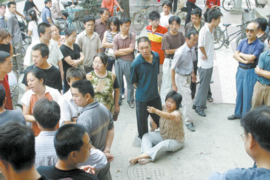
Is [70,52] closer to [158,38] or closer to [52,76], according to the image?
[52,76]

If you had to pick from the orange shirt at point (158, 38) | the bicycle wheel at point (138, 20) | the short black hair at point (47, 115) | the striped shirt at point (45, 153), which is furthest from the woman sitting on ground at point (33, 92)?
the bicycle wheel at point (138, 20)

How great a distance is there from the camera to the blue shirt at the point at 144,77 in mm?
4484

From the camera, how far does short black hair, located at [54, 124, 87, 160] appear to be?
85.3 inches

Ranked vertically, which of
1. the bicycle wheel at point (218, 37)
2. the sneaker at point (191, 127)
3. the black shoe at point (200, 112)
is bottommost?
the sneaker at point (191, 127)

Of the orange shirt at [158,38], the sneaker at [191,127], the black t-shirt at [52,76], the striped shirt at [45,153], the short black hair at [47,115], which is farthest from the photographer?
the orange shirt at [158,38]

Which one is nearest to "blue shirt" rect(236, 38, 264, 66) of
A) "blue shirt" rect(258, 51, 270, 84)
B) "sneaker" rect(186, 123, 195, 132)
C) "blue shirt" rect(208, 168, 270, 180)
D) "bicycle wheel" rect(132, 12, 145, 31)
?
"blue shirt" rect(258, 51, 270, 84)

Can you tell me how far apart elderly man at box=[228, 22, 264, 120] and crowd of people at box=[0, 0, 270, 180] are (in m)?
0.02

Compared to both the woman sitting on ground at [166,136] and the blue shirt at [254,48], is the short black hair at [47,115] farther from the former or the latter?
the blue shirt at [254,48]

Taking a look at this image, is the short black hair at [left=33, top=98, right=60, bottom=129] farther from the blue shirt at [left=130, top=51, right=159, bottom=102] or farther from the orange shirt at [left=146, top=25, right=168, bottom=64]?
the orange shirt at [left=146, top=25, right=168, bottom=64]

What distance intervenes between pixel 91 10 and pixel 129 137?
930 centimetres

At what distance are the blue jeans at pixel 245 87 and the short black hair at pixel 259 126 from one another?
3.24 m

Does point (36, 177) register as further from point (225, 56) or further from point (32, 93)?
point (225, 56)

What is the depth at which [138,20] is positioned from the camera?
12391 millimetres

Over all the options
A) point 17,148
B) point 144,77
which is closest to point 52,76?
point 144,77
